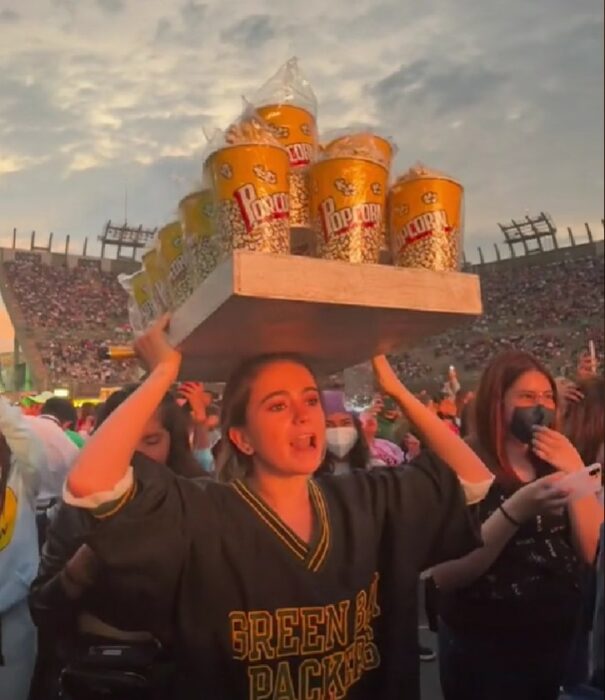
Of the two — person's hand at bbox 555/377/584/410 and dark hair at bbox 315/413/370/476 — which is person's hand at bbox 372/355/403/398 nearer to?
person's hand at bbox 555/377/584/410

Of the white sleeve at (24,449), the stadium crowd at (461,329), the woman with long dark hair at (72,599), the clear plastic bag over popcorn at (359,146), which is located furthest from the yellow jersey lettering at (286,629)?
the stadium crowd at (461,329)

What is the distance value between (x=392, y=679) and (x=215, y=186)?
43.5 inches

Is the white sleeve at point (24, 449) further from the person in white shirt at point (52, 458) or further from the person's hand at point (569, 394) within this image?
the person's hand at point (569, 394)

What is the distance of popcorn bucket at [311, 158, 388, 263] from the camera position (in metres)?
1.66

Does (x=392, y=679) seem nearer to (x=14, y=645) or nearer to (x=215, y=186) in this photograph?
(x=215, y=186)

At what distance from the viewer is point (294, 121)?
185cm

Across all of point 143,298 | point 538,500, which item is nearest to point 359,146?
point 143,298

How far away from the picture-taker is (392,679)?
1.81 metres

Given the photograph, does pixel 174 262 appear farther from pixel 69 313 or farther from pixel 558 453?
pixel 69 313

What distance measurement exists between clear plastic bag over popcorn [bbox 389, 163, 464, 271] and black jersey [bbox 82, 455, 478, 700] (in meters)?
0.58

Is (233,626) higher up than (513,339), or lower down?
lower down

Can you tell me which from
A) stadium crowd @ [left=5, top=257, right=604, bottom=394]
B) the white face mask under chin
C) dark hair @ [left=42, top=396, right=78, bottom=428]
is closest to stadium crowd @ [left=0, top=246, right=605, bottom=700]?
the white face mask under chin

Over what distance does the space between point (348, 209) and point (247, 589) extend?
2.55 ft

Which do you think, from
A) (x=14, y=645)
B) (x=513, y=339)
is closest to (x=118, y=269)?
(x=513, y=339)
